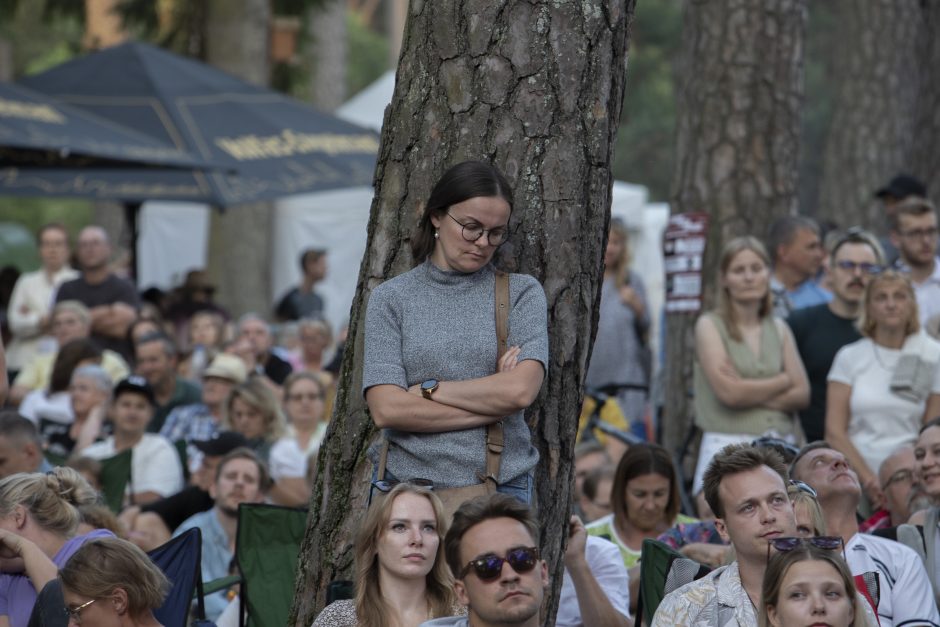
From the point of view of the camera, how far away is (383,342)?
4.81 metres

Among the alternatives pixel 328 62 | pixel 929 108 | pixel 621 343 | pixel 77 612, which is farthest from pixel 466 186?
pixel 328 62

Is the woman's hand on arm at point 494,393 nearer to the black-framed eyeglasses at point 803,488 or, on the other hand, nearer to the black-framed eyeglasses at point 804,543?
the black-framed eyeglasses at point 804,543

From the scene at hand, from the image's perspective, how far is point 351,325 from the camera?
5.36 metres

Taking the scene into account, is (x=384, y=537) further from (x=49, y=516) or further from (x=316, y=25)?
(x=316, y=25)

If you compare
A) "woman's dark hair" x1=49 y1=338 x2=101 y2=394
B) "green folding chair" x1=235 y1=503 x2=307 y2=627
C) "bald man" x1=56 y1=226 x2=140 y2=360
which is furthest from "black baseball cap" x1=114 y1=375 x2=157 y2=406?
"green folding chair" x1=235 y1=503 x2=307 y2=627

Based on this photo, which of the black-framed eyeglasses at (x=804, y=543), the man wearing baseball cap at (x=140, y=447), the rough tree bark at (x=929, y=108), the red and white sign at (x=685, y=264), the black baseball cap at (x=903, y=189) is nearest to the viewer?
the black-framed eyeglasses at (x=804, y=543)

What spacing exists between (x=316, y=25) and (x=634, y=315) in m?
17.4

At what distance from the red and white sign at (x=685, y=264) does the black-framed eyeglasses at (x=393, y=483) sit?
4.35m

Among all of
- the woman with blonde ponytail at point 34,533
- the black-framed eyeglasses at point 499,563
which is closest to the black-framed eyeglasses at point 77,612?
the woman with blonde ponytail at point 34,533

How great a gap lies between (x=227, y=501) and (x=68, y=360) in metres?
3.33

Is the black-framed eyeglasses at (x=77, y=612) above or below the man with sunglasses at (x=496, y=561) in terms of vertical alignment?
below

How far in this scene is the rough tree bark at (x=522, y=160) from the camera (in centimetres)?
502

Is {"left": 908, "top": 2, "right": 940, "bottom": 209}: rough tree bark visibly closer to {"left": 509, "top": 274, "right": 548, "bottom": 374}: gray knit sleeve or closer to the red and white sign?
the red and white sign

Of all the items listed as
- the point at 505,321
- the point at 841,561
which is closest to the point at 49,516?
the point at 505,321
